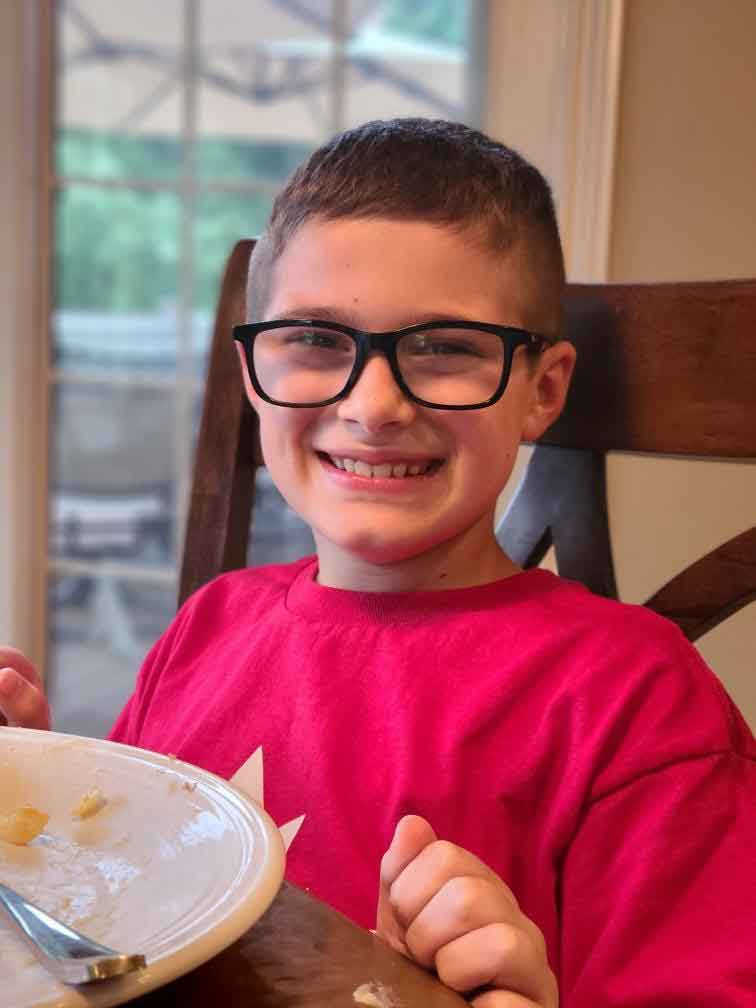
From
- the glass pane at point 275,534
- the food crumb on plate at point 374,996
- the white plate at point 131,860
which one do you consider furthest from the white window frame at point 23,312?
the food crumb on plate at point 374,996

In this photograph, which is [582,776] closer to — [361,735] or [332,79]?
[361,735]

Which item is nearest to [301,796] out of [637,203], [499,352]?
[499,352]

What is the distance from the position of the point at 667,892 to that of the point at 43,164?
1989 millimetres

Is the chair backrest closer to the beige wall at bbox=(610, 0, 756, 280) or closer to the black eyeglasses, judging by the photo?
the black eyeglasses

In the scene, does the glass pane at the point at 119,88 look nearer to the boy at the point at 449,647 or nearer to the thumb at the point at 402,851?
the boy at the point at 449,647

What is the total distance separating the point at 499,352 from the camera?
80 centimetres

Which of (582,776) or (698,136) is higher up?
(698,136)

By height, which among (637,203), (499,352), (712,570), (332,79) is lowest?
(712,570)

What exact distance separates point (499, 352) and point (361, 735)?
26cm

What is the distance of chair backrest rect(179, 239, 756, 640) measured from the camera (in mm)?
868

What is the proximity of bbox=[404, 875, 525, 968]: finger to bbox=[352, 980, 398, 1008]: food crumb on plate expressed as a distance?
0.11m

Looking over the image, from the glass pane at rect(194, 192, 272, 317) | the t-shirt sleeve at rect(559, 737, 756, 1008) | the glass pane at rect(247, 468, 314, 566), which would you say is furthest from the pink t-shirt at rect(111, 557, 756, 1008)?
the glass pane at rect(247, 468, 314, 566)

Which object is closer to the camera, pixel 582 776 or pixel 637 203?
pixel 582 776

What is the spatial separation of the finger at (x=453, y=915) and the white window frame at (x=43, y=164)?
1.20 metres
